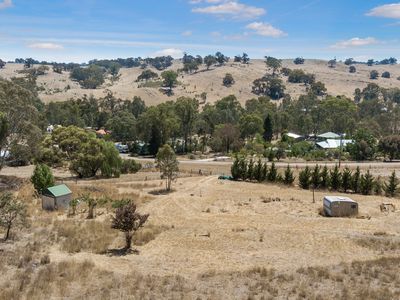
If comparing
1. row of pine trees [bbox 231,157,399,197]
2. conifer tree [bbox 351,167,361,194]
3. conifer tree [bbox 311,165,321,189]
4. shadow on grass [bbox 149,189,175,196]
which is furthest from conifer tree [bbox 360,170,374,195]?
shadow on grass [bbox 149,189,175,196]

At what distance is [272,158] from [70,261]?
184 ft

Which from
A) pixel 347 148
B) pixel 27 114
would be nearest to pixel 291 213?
pixel 27 114

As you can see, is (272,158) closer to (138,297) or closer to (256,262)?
(256,262)

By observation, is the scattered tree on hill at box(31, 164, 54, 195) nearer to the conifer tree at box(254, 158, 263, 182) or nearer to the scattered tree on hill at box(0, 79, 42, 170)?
the scattered tree on hill at box(0, 79, 42, 170)

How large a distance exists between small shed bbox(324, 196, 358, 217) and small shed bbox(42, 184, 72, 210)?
2134 cm

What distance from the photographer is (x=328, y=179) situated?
161 feet

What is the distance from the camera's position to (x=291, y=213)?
1475 inches

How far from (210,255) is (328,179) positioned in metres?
27.7

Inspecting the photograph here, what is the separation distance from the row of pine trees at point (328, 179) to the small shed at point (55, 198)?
72.3 feet

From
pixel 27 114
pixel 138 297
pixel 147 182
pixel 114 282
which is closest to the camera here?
pixel 138 297

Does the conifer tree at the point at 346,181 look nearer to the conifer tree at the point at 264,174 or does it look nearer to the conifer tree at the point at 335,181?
the conifer tree at the point at 335,181

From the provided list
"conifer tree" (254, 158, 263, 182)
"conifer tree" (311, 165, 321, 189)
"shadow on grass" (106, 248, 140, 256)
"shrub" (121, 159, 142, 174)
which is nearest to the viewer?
"shadow on grass" (106, 248, 140, 256)

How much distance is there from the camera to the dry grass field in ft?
64.1

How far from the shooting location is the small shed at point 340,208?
36312 mm
